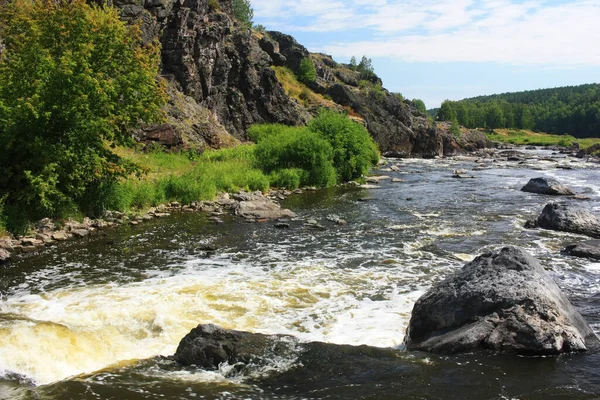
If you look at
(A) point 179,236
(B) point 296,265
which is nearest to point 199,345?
(B) point 296,265

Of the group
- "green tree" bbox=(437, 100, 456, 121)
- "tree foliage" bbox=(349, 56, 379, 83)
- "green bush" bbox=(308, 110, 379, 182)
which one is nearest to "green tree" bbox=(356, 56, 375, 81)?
"tree foliage" bbox=(349, 56, 379, 83)

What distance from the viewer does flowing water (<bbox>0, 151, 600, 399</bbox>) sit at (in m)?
10.6

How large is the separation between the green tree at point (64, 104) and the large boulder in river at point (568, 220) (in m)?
23.0

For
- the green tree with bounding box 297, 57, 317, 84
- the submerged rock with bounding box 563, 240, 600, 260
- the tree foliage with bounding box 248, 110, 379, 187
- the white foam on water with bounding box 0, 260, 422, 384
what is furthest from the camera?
the green tree with bounding box 297, 57, 317, 84

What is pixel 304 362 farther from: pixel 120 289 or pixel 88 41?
pixel 88 41

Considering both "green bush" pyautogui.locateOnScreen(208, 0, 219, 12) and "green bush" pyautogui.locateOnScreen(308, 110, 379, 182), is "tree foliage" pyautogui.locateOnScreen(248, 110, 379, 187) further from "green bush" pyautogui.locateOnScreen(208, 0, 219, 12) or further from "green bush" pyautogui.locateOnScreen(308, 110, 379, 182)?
"green bush" pyautogui.locateOnScreen(208, 0, 219, 12)

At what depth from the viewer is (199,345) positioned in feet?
39.0

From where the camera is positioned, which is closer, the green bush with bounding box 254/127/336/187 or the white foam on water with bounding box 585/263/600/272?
the white foam on water with bounding box 585/263/600/272

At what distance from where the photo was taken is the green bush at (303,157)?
4541 centimetres

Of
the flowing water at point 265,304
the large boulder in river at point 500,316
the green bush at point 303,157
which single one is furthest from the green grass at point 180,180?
the large boulder in river at point 500,316

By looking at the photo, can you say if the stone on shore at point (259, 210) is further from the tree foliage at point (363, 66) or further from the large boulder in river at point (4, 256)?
the tree foliage at point (363, 66)

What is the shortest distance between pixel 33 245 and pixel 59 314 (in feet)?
29.4

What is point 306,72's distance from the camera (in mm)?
111750

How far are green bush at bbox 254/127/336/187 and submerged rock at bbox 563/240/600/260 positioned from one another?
84.2 ft
